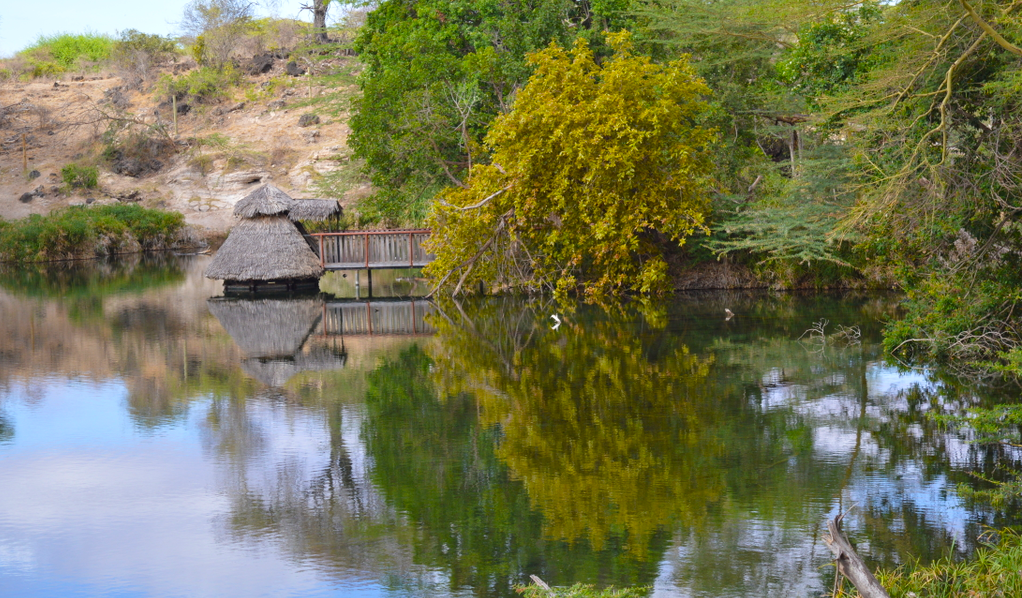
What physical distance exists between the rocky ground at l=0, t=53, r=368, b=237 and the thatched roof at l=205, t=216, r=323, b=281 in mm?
13138

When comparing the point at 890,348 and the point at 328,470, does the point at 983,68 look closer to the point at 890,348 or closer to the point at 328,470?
the point at 890,348

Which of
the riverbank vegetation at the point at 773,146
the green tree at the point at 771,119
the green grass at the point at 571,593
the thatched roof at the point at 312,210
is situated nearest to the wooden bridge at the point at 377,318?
the riverbank vegetation at the point at 773,146

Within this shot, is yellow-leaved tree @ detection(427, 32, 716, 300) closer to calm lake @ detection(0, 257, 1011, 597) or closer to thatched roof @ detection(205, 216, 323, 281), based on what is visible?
calm lake @ detection(0, 257, 1011, 597)

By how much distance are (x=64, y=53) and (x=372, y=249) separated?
43.7m

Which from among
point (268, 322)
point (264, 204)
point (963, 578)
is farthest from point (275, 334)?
point (963, 578)

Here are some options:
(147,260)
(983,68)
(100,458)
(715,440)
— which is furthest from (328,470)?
(147,260)

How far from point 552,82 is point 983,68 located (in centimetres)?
952

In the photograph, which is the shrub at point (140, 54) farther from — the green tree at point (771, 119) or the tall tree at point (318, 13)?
the green tree at point (771, 119)

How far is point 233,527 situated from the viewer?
695cm

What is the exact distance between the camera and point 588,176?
17891 mm

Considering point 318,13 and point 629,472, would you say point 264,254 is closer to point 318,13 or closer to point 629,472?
point 629,472

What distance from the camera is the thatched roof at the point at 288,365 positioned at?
41.1ft

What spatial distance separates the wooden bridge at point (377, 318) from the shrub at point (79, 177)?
22885 millimetres

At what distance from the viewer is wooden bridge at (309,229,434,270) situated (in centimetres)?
2216
